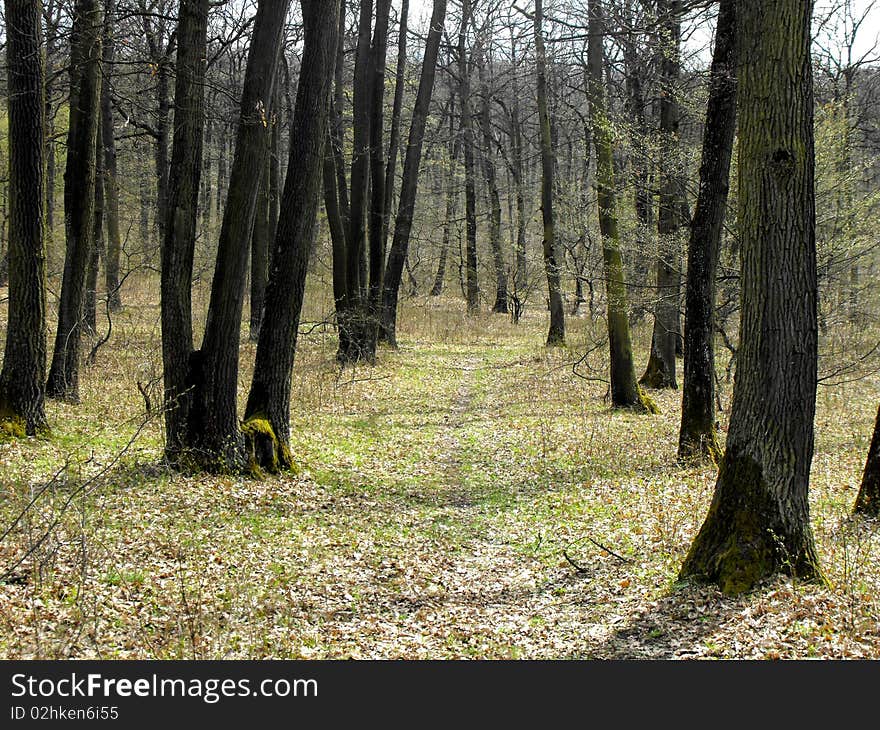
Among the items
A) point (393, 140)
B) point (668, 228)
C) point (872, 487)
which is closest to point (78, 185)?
point (668, 228)

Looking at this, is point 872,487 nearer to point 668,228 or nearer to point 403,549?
point 403,549

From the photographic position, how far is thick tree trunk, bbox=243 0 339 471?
10.3 metres

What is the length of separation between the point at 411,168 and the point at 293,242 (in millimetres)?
13265

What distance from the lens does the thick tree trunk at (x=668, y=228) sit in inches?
581

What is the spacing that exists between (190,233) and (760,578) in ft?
23.3

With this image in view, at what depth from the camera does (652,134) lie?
15.9 m

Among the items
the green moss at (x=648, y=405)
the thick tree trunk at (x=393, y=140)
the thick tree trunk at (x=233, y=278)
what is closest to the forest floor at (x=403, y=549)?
the thick tree trunk at (x=233, y=278)

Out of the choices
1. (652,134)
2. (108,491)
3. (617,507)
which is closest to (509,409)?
(652,134)

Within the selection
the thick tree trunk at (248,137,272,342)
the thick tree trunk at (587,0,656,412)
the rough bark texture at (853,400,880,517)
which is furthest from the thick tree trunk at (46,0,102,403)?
the rough bark texture at (853,400,880,517)

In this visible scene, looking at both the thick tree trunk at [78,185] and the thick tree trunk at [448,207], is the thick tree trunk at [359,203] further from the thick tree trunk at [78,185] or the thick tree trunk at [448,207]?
the thick tree trunk at [448,207]

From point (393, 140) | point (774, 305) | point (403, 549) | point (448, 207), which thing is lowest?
point (403, 549)

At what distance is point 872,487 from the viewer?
8180 millimetres

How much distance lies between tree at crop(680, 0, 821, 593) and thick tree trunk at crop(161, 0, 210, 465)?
19.9 ft

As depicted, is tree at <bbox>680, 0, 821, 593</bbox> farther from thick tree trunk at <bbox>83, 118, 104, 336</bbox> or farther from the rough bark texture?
thick tree trunk at <bbox>83, 118, 104, 336</bbox>
